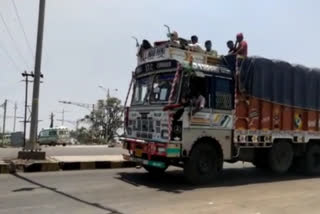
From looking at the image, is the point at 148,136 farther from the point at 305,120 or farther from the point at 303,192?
the point at 305,120

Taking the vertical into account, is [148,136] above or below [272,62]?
below

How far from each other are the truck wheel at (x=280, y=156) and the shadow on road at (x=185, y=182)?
336 millimetres

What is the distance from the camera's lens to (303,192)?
11422 millimetres

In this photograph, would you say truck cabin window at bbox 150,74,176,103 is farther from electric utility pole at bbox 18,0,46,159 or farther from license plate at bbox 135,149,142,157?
electric utility pole at bbox 18,0,46,159

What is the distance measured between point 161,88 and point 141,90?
1.01 metres

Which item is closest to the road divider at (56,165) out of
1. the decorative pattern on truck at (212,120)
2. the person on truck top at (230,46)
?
the decorative pattern on truck at (212,120)

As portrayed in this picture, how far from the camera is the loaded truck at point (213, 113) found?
1165 centimetres

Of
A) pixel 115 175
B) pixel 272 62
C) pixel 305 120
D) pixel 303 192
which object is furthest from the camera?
pixel 305 120

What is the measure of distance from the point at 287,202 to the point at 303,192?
1.72m

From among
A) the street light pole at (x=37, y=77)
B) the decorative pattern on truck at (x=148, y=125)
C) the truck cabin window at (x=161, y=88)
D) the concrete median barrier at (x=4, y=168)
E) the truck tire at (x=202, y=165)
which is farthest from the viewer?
the street light pole at (x=37, y=77)

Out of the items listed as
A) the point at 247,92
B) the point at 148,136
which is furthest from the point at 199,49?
the point at 148,136

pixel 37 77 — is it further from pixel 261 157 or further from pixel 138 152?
pixel 261 157

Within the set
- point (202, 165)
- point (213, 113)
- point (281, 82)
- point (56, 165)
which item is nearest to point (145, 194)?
point (202, 165)

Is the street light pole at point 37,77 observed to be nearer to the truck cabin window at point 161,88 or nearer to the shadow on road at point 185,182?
the shadow on road at point 185,182
